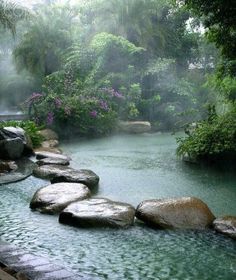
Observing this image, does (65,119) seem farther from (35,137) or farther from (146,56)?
(146,56)

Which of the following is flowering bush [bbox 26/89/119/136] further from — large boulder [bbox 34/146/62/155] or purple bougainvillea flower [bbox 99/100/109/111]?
large boulder [bbox 34/146/62/155]

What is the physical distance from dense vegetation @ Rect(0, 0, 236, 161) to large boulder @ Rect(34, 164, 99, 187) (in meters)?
5.33

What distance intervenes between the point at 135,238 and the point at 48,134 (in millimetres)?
10272

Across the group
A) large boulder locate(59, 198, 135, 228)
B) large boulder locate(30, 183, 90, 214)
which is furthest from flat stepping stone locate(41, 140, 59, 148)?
large boulder locate(59, 198, 135, 228)

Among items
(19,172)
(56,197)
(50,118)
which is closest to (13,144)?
(19,172)

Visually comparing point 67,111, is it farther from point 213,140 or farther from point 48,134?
point 213,140

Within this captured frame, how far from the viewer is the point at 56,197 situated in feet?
22.6

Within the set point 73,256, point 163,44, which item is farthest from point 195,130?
point 163,44

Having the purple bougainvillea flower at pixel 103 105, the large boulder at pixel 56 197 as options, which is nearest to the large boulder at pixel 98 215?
the large boulder at pixel 56 197

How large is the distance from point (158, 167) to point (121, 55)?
11490 millimetres

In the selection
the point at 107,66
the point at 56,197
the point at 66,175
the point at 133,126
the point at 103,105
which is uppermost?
the point at 107,66

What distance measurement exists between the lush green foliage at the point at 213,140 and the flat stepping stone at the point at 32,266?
21.2 feet

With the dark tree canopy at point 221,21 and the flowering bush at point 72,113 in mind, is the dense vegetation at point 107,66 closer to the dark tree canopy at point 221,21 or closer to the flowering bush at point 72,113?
the flowering bush at point 72,113

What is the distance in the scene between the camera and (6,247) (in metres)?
4.85
